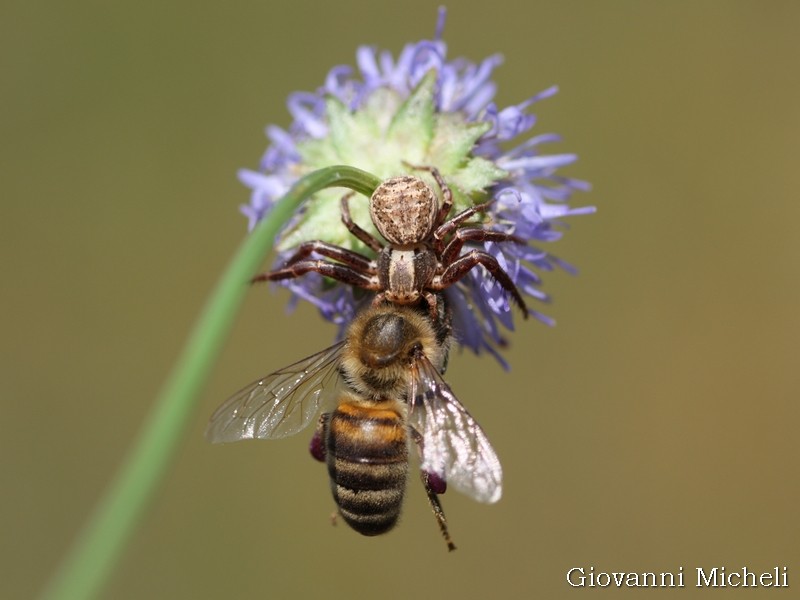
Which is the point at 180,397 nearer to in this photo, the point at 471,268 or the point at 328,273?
the point at 328,273

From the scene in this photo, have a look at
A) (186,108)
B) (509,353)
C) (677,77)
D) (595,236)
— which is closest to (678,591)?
(509,353)

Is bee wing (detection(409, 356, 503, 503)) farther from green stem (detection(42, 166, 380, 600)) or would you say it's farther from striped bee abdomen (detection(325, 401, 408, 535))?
green stem (detection(42, 166, 380, 600))

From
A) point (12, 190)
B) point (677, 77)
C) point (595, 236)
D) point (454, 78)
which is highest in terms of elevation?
point (677, 77)

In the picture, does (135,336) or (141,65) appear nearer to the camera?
(135,336)

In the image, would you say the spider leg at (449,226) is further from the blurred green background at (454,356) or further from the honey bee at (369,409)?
the blurred green background at (454,356)

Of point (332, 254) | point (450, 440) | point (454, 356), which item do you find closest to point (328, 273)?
point (332, 254)

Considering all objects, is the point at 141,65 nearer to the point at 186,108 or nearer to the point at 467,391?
the point at 186,108

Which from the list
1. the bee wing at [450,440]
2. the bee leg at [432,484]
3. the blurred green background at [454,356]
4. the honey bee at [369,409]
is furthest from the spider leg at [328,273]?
the blurred green background at [454,356]
